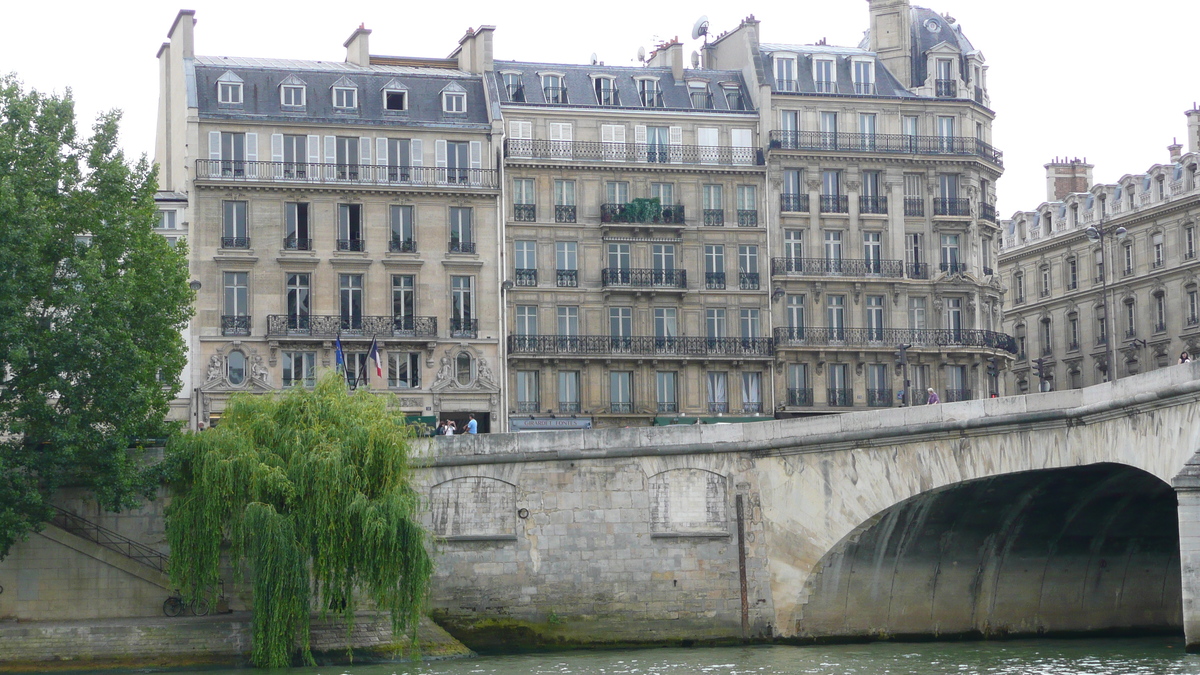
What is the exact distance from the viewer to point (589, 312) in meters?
69.8

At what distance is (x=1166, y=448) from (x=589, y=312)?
1277 inches

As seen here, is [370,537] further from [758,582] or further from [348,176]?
[348,176]

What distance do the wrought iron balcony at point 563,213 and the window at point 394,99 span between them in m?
6.48

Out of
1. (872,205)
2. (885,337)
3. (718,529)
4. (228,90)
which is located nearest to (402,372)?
(228,90)

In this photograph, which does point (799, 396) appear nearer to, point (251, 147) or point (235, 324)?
point (235, 324)

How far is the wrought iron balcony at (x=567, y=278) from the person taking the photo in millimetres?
69562

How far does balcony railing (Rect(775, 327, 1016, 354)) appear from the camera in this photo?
7156 cm

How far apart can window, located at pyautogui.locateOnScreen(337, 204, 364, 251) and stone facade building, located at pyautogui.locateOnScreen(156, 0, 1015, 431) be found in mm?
69

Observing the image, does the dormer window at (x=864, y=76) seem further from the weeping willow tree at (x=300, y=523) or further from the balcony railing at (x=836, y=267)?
the weeping willow tree at (x=300, y=523)

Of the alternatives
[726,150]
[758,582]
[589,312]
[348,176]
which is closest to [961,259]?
[726,150]

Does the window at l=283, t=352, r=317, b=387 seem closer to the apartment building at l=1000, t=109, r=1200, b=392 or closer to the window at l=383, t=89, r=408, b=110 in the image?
the window at l=383, t=89, r=408, b=110

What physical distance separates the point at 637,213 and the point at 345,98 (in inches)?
440

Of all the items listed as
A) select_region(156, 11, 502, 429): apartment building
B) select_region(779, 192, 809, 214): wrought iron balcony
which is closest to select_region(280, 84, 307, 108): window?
select_region(156, 11, 502, 429): apartment building

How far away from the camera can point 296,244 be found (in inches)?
2601
